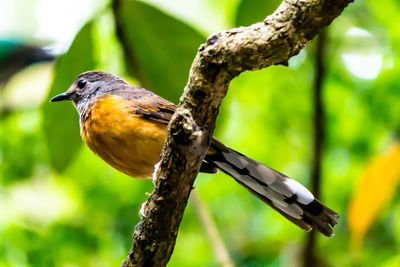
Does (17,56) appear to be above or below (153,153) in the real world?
below

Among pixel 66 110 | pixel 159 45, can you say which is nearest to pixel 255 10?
pixel 159 45

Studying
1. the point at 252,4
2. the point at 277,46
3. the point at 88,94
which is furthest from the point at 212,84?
the point at 88,94

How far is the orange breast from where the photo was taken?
3.20 m

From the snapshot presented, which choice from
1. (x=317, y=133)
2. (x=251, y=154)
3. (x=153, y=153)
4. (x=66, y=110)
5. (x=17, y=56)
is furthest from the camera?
(x=251, y=154)

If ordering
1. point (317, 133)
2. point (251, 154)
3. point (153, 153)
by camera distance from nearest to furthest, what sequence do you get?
point (153, 153)
point (317, 133)
point (251, 154)

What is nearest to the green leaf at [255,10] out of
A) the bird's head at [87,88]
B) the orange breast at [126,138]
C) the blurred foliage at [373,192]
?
the orange breast at [126,138]

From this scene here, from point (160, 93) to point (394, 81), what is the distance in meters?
2.26

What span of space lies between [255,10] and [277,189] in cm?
107

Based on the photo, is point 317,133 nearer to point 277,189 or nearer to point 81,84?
point 277,189

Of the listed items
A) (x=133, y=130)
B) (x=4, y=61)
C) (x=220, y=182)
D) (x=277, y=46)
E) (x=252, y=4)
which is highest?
(x=277, y=46)

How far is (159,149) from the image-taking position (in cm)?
320

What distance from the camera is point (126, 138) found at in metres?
3.21

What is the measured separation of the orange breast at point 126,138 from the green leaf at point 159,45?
0.60 m

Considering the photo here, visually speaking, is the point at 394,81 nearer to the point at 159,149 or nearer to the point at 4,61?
the point at 159,149
